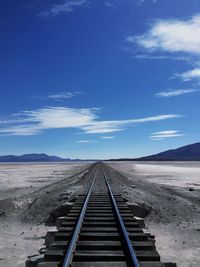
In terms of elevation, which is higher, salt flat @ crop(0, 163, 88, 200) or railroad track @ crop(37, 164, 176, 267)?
salt flat @ crop(0, 163, 88, 200)

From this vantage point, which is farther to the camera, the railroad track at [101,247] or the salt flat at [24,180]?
the salt flat at [24,180]

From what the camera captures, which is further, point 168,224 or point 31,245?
point 168,224

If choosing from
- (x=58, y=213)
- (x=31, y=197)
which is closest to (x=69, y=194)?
(x=31, y=197)

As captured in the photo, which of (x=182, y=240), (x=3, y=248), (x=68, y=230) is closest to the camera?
(x=68, y=230)

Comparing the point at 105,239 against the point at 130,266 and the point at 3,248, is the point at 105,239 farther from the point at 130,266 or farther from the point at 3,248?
the point at 3,248

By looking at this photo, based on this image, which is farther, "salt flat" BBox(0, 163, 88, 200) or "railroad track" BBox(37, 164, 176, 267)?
"salt flat" BBox(0, 163, 88, 200)

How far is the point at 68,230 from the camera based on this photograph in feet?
32.4

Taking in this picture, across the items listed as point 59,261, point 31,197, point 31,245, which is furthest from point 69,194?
point 59,261

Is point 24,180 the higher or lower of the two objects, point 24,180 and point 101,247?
the higher

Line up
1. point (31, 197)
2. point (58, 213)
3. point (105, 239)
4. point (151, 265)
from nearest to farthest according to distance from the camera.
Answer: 1. point (151, 265)
2. point (105, 239)
3. point (58, 213)
4. point (31, 197)

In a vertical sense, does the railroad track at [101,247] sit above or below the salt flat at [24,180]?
below

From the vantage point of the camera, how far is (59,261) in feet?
23.5

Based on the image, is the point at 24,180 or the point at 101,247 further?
the point at 24,180

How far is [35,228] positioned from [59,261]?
7.69 meters
